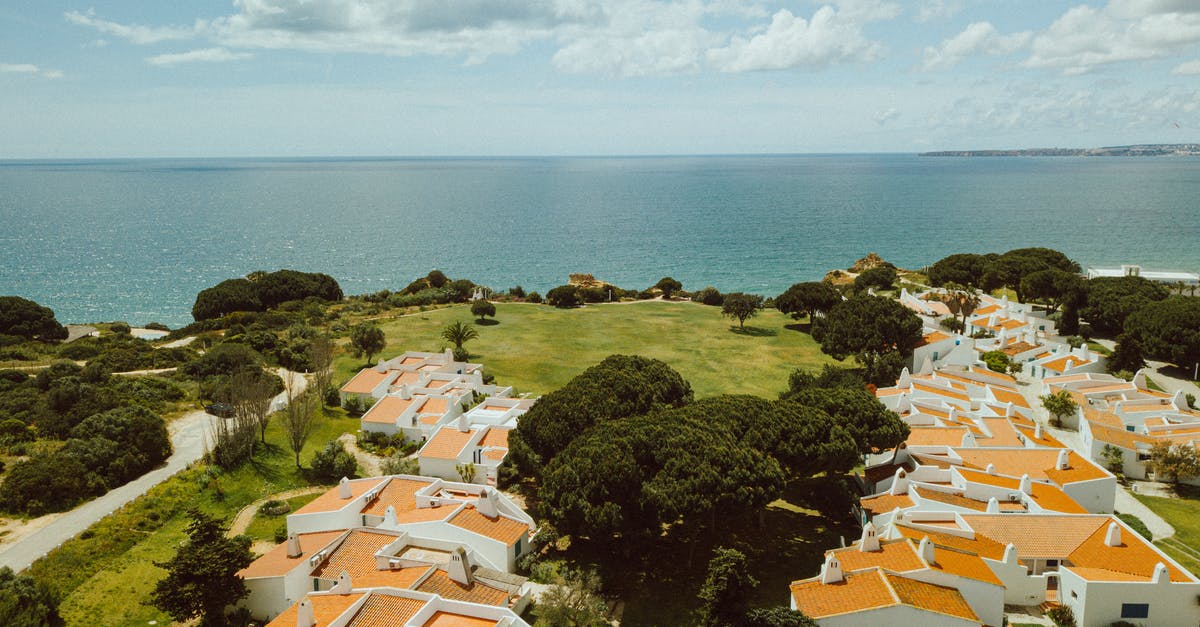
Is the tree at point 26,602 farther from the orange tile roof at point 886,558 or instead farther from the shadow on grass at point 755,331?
the shadow on grass at point 755,331

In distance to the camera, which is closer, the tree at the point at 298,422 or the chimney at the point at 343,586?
the chimney at the point at 343,586

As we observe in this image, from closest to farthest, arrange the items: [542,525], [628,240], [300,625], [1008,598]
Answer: [300,625]
[1008,598]
[542,525]
[628,240]

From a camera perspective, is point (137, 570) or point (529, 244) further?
point (529, 244)


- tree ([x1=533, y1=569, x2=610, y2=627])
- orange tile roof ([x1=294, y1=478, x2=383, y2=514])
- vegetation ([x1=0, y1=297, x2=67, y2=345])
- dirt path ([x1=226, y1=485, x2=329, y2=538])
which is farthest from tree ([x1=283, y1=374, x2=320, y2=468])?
vegetation ([x1=0, y1=297, x2=67, y2=345])

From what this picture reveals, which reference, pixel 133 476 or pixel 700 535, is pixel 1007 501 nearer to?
pixel 700 535

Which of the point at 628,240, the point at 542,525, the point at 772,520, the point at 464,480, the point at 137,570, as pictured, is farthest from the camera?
the point at 628,240

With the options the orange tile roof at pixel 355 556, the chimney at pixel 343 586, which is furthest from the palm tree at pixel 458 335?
the chimney at pixel 343 586

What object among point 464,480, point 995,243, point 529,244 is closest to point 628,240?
point 529,244
